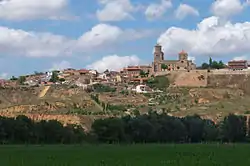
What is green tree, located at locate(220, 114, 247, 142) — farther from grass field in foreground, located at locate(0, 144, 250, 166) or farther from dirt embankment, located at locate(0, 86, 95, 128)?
grass field in foreground, located at locate(0, 144, 250, 166)

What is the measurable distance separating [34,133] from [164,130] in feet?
75.7

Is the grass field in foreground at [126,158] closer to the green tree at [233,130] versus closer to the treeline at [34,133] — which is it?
the treeline at [34,133]

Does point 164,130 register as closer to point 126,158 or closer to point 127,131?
point 127,131

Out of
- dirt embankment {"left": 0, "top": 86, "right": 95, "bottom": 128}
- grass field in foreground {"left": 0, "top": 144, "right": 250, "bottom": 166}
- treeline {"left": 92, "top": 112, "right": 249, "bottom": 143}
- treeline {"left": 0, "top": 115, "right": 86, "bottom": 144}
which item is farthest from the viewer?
dirt embankment {"left": 0, "top": 86, "right": 95, "bottom": 128}

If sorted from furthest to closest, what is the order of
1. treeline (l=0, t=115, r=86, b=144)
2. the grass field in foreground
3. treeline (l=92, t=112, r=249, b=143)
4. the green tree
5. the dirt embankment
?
the dirt embankment, the green tree, treeline (l=92, t=112, r=249, b=143), treeline (l=0, t=115, r=86, b=144), the grass field in foreground

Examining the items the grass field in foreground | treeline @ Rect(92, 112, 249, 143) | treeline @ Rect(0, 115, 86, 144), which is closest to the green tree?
treeline @ Rect(92, 112, 249, 143)

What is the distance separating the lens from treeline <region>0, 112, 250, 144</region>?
270 feet

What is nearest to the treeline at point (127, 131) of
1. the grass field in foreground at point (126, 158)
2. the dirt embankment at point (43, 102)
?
the dirt embankment at point (43, 102)

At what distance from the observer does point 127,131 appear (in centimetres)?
8894

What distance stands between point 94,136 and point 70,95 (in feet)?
299

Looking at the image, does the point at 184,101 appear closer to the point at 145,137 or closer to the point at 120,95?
the point at 120,95

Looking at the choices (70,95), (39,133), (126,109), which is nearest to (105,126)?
(39,133)

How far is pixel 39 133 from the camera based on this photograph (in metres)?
83.4

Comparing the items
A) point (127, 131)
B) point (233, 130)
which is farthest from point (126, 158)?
point (233, 130)
